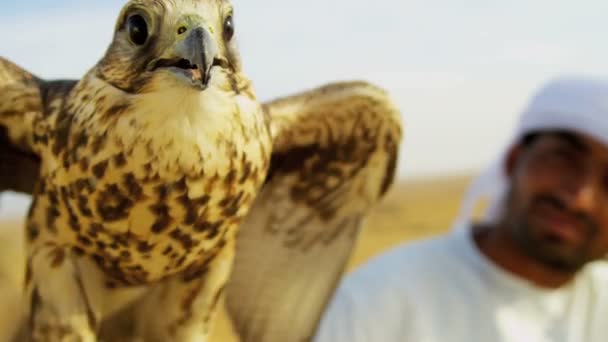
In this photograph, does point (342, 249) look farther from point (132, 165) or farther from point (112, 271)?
point (132, 165)

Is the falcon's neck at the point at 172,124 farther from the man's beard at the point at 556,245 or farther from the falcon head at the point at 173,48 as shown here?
the man's beard at the point at 556,245

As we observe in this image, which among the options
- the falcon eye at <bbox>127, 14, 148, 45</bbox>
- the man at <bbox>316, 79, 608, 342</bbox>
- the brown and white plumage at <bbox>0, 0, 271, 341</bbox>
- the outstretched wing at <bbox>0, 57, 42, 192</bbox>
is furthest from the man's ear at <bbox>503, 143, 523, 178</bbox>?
the falcon eye at <bbox>127, 14, 148, 45</bbox>

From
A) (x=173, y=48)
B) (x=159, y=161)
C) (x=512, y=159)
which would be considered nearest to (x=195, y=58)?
(x=173, y=48)

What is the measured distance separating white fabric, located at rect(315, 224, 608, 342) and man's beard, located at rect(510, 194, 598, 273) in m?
0.17

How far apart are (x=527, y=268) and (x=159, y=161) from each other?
2.61 meters

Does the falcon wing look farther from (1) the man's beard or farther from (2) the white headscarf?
(2) the white headscarf

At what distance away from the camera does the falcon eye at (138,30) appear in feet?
3.75

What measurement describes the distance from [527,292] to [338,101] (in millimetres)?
2074

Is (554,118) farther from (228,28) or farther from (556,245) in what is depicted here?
(228,28)

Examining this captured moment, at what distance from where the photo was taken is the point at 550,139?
341 cm

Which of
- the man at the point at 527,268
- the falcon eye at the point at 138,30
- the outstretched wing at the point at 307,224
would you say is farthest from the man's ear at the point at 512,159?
the falcon eye at the point at 138,30

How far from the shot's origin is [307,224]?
75.6 inches

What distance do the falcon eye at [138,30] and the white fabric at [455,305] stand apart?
7.48 feet

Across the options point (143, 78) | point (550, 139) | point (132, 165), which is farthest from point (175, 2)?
point (550, 139)
